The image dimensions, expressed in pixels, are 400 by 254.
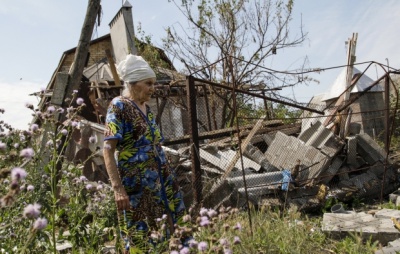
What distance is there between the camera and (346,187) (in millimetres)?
6504

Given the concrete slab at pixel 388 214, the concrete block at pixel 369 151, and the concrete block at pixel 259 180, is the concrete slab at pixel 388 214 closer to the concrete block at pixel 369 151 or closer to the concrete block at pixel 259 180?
the concrete block at pixel 259 180

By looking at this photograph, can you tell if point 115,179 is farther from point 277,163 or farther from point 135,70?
point 277,163

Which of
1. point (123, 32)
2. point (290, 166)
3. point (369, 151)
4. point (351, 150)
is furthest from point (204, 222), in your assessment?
point (123, 32)

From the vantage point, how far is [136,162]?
285 cm

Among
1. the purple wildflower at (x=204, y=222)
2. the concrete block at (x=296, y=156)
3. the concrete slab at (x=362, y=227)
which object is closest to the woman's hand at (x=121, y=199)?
the purple wildflower at (x=204, y=222)

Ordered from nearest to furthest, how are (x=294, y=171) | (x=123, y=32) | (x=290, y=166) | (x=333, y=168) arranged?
(x=294, y=171)
(x=290, y=166)
(x=333, y=168)
(x=123, y=32)

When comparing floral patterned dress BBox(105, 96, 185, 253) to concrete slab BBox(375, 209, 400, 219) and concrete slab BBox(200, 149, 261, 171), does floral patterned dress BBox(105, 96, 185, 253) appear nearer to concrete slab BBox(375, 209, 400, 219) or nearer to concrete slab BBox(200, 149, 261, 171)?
concrete slab BBox(375, 209, 400, 219)

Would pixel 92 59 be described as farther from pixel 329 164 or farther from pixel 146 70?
pixel 146 70

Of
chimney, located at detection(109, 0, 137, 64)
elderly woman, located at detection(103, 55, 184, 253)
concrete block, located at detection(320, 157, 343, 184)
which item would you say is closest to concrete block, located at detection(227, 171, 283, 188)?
concrete block, located at detection(320, 157, 343, 184)

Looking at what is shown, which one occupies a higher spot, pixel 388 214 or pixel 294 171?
pixel 294 171

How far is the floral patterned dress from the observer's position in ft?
9.24

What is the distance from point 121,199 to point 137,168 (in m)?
0.27

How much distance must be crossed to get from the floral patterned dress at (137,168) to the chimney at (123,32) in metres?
13.5

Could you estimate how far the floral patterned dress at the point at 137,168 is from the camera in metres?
2.82
